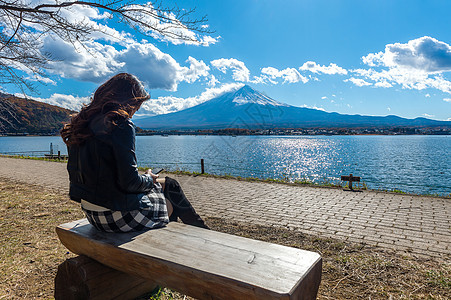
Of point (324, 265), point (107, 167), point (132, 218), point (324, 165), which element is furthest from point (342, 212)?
point (324, 165)

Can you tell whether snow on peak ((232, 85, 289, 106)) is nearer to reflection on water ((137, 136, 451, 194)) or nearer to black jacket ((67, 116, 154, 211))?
reflection on water ((137, 136, 451, 194))

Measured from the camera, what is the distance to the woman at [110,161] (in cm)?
212

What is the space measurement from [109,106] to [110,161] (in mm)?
439

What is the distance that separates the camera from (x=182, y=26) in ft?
15.0

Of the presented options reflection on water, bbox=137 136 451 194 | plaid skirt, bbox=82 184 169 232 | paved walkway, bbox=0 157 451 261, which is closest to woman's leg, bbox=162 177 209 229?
plaid skirt, bbox=82 184 169 232

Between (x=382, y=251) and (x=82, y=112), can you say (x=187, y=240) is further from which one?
Result: (x=382, y=251)

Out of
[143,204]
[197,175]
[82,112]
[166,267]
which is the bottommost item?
[197,175]

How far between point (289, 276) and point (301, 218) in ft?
14.3

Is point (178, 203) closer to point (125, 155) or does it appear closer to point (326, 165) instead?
point (125, 155)

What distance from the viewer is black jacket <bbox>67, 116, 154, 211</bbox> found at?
6.95 feet

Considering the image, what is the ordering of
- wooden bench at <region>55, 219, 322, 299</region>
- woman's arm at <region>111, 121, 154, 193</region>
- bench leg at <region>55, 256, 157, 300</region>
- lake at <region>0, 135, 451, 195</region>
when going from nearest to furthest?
1. wooden bench at <region>55, 219, 322, 299</region>
2. woman's arm at <region>111, 121, 154, 193</region>
3. bench leg at <region>55, 256, 157, 300</region>
4. lake at <region>0, 135, 451, 195</region>

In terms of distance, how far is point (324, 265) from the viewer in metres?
3.51

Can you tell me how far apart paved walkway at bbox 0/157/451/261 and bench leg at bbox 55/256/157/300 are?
3.39m

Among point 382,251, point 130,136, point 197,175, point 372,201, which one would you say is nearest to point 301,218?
point 382,251
